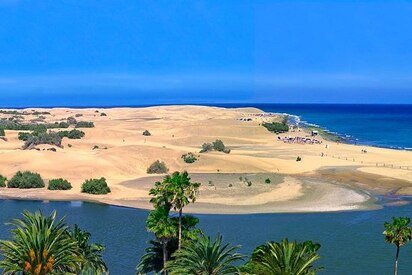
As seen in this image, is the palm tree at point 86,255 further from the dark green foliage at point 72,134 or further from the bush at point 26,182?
the dark green foliage at point 72,134

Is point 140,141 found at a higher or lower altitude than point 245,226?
higher

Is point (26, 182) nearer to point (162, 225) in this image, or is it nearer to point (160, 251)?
point (160, 251)

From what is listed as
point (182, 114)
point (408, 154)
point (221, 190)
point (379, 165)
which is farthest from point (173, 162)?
point (182, 114)

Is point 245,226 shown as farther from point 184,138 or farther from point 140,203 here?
point 184,138

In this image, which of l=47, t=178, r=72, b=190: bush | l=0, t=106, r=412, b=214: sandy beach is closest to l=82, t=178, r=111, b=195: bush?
l=0, t=106, r=412, b=214: sandy beach

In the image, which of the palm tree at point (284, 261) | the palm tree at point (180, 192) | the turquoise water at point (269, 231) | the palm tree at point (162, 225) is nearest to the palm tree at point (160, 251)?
the palm tree at point (162, 225)

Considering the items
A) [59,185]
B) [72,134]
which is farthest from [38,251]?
[72,134]

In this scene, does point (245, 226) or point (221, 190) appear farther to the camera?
point (221, 190)
